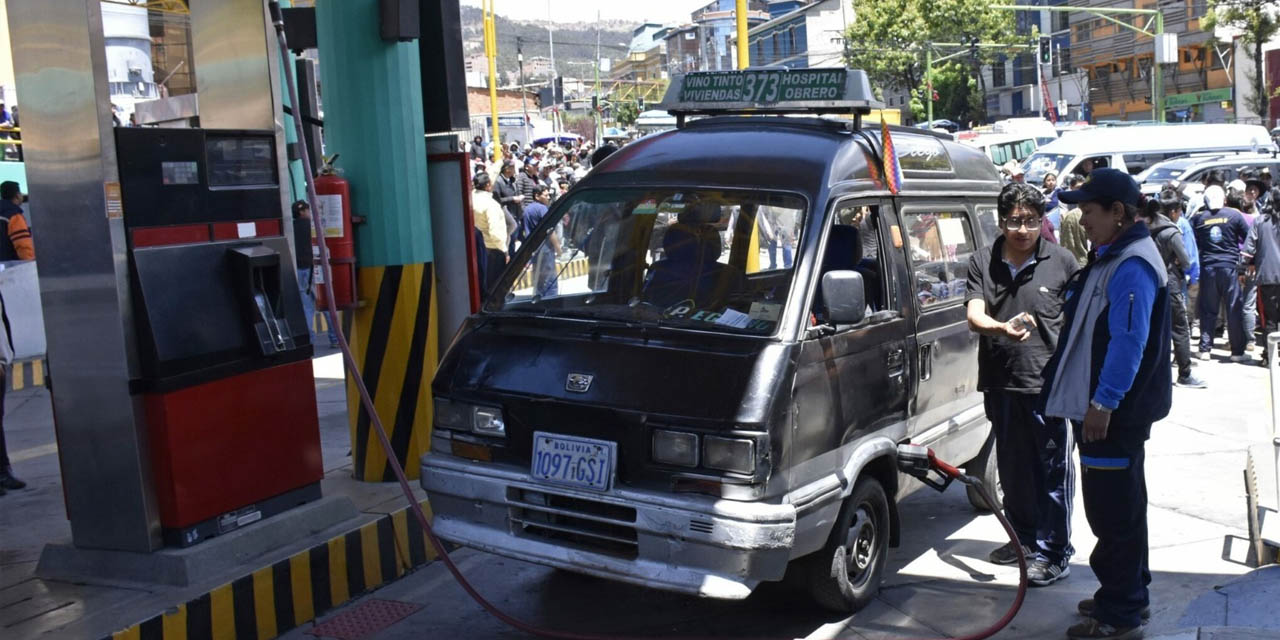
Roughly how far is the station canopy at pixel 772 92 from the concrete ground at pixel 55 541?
2.72 meters

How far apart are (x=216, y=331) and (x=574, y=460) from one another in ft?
6.01

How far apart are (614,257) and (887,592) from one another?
2058 millimetres

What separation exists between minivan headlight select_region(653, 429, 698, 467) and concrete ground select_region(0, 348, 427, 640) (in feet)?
6.49

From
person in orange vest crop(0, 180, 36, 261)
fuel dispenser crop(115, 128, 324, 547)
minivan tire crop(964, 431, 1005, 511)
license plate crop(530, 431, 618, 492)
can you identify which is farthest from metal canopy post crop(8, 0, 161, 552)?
person in orange vest crop(0, 180, 36, 261)

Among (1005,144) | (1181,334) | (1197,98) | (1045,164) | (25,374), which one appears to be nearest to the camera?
(1181,334)

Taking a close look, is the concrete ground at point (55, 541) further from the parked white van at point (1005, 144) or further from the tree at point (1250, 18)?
the tree at point (1250, 18)

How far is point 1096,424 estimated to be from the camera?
14.7 ft

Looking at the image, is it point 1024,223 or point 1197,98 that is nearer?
point 1024,223

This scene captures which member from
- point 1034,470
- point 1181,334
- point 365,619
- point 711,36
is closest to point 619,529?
point 365,619

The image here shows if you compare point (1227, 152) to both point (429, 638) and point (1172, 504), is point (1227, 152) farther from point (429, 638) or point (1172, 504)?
point (429, 638)

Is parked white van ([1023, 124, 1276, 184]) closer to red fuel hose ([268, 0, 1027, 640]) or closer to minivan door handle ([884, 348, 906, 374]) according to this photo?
minivan door handle ([884, 348, 906, 374])

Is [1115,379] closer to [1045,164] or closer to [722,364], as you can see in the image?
[722,364]

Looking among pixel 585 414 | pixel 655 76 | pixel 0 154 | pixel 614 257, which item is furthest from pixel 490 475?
pixel 655 76

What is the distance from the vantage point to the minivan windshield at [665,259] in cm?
500
